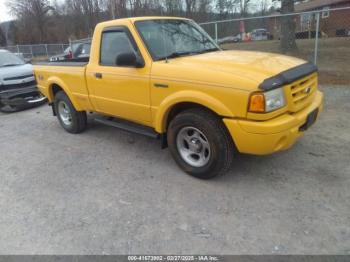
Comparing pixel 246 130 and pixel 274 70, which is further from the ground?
pixel 274 70

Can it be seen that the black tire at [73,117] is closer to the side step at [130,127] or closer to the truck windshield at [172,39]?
the side step at [130,127]

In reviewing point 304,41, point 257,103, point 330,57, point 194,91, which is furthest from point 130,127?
point 304,41

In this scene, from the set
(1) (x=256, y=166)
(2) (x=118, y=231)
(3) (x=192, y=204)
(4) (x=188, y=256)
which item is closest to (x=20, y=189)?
(2) (x=118, y=231)

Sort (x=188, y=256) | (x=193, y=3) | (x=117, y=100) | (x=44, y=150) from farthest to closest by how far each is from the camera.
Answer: (x=193, y=3)
(x=44, y=150)
(x=117, y=100)
(x=188, y=256)

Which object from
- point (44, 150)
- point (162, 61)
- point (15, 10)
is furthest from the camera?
point (15, 10)

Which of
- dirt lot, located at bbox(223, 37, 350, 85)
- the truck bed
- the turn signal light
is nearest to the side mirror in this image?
the truck bed

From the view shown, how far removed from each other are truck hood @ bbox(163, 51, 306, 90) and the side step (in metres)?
1.07

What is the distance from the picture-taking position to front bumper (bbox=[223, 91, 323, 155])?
3.06 metres

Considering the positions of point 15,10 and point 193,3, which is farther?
point 15,10

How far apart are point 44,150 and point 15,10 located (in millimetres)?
46917

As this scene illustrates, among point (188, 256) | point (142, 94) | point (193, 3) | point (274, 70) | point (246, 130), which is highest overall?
point (193, 3)

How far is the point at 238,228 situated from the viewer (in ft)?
9.49

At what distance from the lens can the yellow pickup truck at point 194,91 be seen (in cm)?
312

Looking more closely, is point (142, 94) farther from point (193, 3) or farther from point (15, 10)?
point (15, 10)
